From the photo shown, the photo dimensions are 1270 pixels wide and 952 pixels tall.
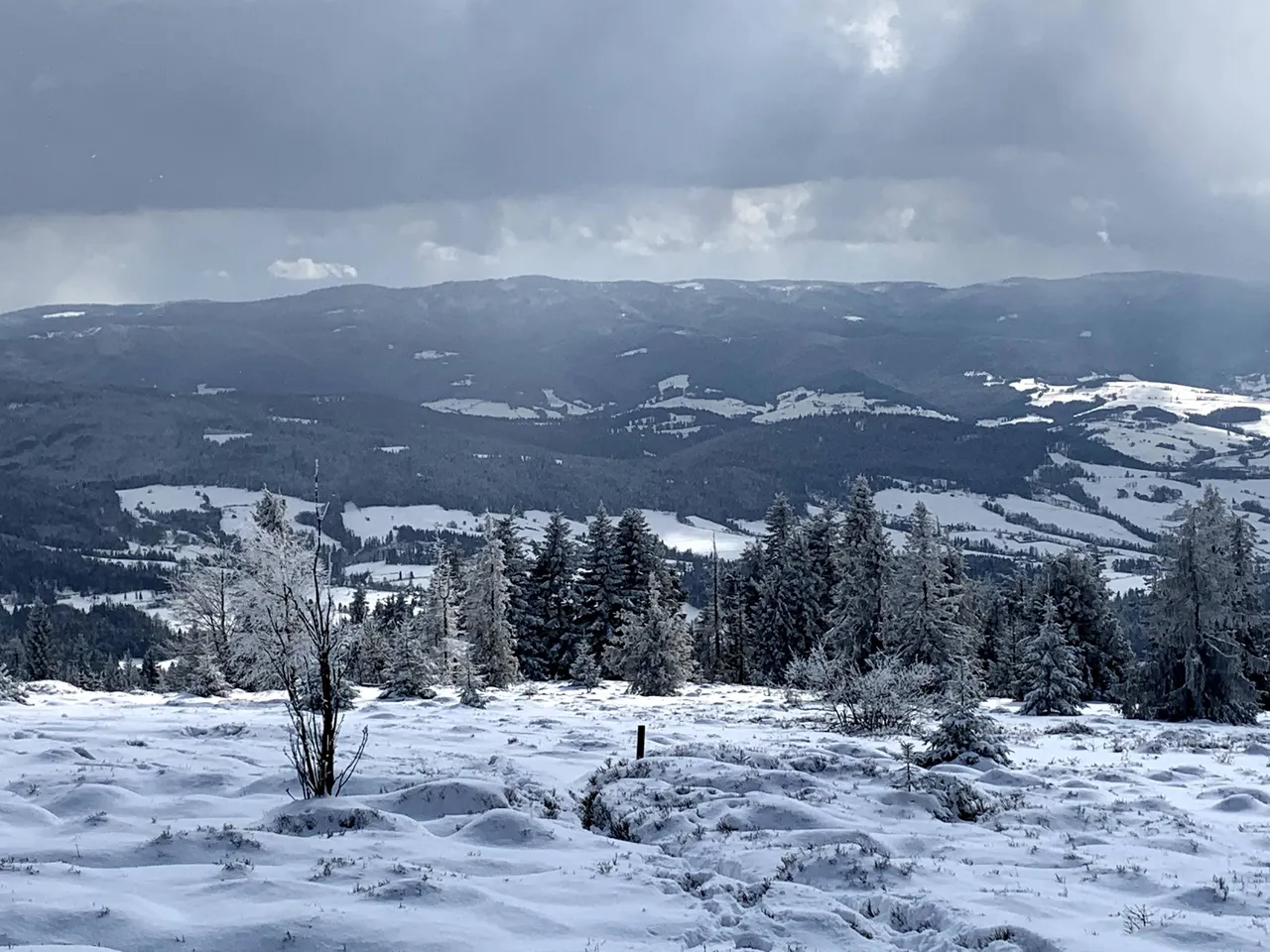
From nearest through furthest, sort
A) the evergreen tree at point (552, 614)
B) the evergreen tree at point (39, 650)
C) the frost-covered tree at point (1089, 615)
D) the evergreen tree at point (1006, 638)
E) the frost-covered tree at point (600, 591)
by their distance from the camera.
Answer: the frost-covered tree at point (1089, 615) < the evergreen tree at point (1006, 638) < the frost-covered tree at point (600, 591) < the evergreen tree at point (552, 614) < the evergreen tree at point (39, 650)

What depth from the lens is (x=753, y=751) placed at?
22.5 meters

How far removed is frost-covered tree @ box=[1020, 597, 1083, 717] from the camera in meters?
35.1

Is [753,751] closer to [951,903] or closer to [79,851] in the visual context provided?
[951,903]

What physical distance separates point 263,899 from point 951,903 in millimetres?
8035

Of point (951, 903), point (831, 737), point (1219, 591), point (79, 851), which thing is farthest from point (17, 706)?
point (1219, 591)

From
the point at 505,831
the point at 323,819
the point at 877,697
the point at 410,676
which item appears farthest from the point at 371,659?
the point at 505,831

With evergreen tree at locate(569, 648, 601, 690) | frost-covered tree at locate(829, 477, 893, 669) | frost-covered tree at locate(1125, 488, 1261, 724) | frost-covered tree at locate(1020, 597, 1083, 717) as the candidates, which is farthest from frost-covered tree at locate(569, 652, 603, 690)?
frost-covered tree at locate(1125, 488, 1261, 724)

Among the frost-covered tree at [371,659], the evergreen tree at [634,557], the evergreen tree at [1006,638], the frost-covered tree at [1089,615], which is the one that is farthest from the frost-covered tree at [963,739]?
the frost-covered tree at [371,659]

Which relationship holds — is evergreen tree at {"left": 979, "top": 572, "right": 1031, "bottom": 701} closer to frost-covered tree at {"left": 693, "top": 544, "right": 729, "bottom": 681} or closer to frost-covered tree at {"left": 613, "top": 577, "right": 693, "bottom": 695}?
frost-covered tree at {"left": 613, "top": 577, "right": 693, "bottom": 695}

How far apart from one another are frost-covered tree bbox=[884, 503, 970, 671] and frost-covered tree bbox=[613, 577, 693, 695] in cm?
952

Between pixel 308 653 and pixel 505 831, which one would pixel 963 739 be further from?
pixel 308 653

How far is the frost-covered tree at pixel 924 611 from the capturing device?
4353cm

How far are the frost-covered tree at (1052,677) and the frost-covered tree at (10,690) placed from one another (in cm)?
3564

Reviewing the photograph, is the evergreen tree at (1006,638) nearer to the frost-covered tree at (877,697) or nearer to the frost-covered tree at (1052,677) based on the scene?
the frost-covered tree at (1052,677)
